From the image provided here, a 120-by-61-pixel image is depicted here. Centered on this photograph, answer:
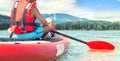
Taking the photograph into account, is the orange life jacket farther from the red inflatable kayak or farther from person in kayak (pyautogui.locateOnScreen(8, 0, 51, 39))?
the red inflatable kayak

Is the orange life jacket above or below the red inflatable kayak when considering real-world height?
above

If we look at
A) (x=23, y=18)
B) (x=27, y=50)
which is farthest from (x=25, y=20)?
(x=27, y=50)

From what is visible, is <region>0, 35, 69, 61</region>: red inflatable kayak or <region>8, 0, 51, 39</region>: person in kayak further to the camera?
<region>8, 0, 51, 39</region>: person in kayak

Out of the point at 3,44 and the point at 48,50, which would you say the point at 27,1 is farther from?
the point at 3,44

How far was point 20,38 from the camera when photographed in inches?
250

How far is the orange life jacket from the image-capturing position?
6328 millimetres

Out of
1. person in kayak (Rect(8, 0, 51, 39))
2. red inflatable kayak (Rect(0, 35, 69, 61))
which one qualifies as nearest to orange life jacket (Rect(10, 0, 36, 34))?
person in kayak (Rect(8, 0, 51, 39))

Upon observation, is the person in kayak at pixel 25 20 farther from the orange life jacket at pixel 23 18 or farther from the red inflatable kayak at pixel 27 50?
the red inflatable kayak at pixel 27 50

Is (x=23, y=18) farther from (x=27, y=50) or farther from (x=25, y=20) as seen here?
(x=27, y=50)

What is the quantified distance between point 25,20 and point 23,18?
0.16 feet

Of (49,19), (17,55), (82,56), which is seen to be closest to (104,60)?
(82,56)

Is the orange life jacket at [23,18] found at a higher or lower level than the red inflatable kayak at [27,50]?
higher

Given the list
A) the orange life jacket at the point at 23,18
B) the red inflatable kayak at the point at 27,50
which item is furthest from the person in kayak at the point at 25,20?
the red inflatable kayak at the point at 27,50

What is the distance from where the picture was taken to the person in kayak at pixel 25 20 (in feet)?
20.8
